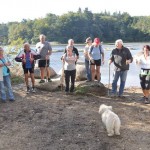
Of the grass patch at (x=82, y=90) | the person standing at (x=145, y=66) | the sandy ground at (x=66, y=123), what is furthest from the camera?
the grass patch at (x=82, y=90)

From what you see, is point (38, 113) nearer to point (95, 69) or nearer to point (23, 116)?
point (23, 116)

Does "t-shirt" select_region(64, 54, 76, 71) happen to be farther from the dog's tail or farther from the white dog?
the dog's tail

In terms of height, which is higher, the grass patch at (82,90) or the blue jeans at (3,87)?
the blue jeans at (3,87)

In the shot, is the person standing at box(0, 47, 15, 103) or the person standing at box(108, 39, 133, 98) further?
the person standing at box(108, 39, 133, 98)

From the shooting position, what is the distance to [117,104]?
31.9 ft

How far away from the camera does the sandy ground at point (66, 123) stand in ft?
22.8

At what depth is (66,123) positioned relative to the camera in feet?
26.6

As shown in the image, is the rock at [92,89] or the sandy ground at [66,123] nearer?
the sandy ground at [66,123]

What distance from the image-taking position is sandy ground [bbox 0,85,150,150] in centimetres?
694

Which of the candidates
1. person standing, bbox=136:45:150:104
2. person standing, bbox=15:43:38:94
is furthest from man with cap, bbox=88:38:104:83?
person standing, bbox=15:43:38:94

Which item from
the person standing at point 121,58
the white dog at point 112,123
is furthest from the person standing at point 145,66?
the white dog at point 112,123

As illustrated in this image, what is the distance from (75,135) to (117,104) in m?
2.65

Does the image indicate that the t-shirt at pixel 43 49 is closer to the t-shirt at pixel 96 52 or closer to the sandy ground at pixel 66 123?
the sandy ground at pixel 66 123

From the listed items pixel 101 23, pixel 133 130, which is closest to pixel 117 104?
pixel 133 130
